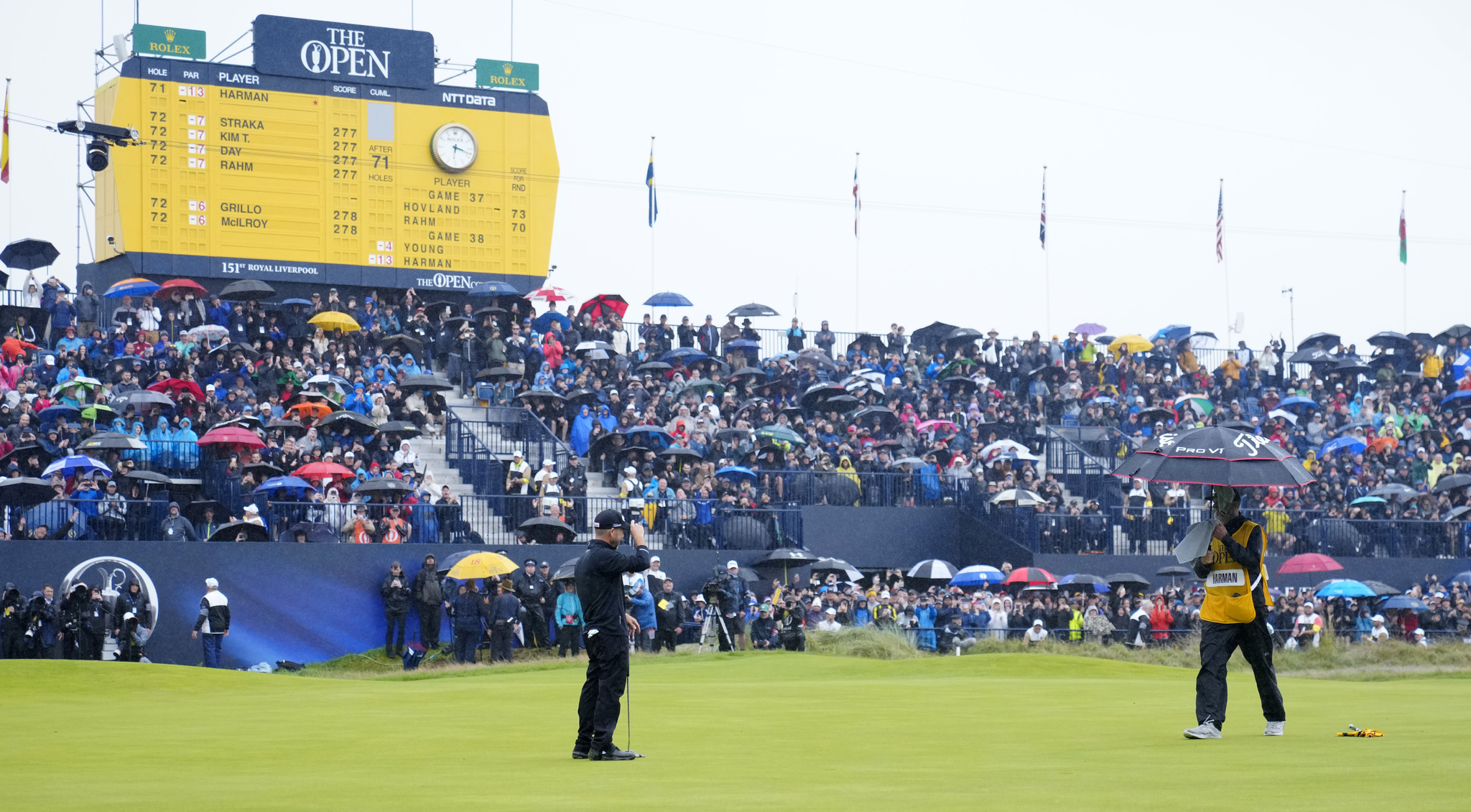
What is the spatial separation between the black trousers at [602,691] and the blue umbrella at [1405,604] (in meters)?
24.3

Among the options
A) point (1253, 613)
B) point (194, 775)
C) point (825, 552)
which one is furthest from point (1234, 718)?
point (825, 552)

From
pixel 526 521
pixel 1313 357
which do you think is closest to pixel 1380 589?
pixel 1313 357

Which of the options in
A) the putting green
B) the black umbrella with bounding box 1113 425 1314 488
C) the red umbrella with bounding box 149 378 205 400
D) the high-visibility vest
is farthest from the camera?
the red umbrella with bounding box 149 378 205 400

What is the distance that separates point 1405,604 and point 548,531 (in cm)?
1564

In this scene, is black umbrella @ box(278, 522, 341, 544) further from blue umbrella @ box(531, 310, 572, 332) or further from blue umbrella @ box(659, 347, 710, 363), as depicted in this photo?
blue umbrella @ box(659, 347, 710, 363)

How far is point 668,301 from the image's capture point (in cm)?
4053

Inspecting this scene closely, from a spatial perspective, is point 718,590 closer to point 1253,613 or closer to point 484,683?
point 484,683

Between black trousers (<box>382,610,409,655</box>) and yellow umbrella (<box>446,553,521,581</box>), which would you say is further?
black trousers (<box>382,610,409,655</box>)

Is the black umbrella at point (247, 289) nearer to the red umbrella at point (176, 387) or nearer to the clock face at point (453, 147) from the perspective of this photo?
the red umbrella at point (176, 387)

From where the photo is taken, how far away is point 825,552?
34.8 meters

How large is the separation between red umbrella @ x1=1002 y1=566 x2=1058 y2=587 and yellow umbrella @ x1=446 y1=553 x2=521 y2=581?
30.5 ft

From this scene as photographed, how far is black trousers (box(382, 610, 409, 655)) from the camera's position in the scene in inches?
1099

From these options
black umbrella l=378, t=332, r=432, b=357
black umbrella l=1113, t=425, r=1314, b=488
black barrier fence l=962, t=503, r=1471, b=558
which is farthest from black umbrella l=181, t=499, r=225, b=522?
black umbrella l=1113, t=425, r=1314, b=488

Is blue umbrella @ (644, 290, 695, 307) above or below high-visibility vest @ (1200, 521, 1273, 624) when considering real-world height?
above
